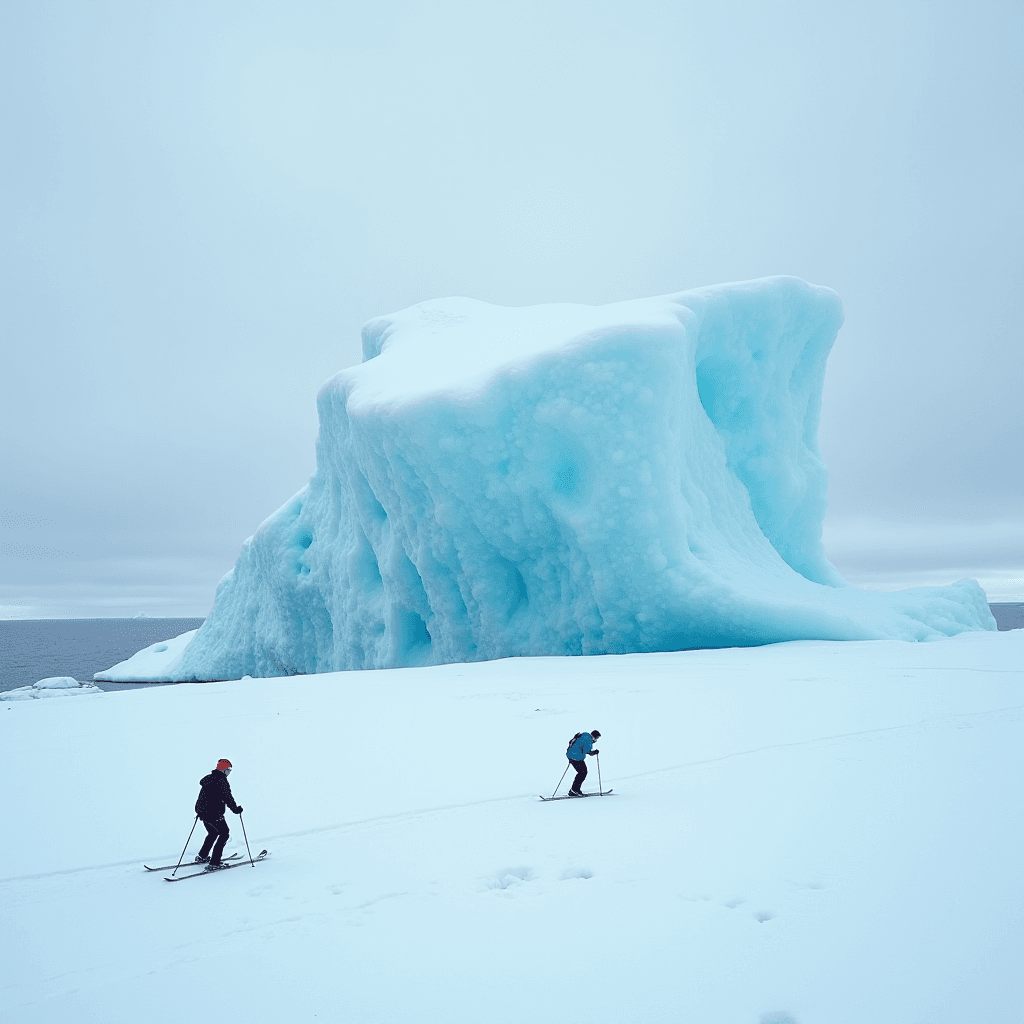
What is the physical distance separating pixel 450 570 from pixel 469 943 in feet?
44.1

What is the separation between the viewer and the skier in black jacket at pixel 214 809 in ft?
15.0

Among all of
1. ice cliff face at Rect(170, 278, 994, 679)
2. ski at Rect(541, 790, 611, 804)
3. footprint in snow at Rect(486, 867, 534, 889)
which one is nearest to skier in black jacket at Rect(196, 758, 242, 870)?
footprint in snow at Rect(486, 867, 534, 889)

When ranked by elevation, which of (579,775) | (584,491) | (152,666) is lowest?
(579,775)

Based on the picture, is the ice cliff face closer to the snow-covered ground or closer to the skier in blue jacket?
the snow-covered ground

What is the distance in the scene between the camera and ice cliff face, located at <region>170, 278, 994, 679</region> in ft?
46.1

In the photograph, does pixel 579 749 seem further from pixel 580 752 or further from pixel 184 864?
pixel 184 864

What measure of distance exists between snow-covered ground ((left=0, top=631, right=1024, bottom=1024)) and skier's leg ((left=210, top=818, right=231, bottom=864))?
0.12m

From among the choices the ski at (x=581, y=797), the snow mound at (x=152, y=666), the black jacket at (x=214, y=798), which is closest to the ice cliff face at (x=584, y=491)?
the ski at (x=581, y=797)

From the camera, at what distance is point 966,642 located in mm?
13711

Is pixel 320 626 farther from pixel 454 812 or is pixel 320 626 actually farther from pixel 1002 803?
pixel 1002 803

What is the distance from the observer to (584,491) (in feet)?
47.6

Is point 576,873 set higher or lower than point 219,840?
lower

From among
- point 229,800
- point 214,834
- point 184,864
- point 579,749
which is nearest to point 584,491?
point 579,749

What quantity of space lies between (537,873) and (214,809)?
2.00 metres
